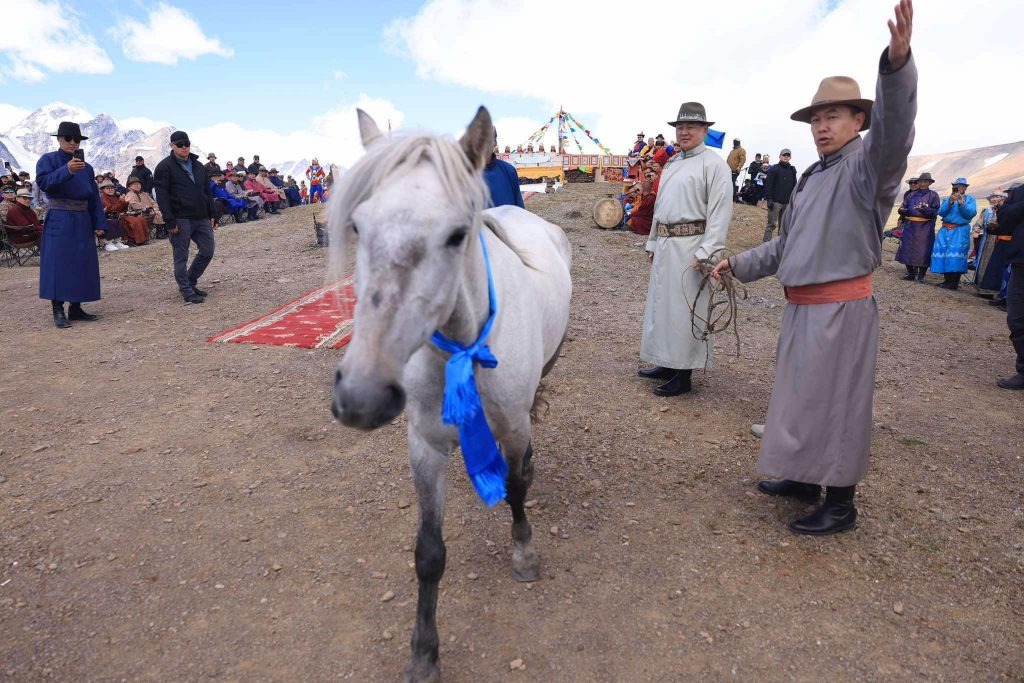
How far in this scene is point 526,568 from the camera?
8.72 ft

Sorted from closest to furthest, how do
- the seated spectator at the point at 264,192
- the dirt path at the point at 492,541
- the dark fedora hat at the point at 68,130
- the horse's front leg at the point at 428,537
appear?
the horse's front leg at the point at 428,537
the dirt path at the point at 492,541
the dark fedora hat at the point at 68,130
the seated spectator at the point at 264,192

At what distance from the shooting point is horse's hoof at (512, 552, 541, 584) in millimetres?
2639

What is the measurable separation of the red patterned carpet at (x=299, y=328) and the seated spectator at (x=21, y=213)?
6864 millimetres

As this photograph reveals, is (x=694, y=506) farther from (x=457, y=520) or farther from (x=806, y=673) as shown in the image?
(x=457, y=520)

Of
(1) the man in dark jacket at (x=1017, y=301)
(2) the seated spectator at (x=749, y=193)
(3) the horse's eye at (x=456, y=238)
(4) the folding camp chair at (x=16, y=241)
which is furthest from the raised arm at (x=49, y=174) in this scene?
(2) the seated spectator at (x=749, y=193)

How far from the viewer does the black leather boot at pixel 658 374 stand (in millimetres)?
5012

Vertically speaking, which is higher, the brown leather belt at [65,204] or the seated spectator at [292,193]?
the seated spectator at [292,193]

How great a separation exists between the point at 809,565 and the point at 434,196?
101 inches

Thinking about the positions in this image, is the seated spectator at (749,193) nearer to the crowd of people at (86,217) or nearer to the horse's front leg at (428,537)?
the crowd of people at (86,217)

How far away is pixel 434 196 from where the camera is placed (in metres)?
1.46

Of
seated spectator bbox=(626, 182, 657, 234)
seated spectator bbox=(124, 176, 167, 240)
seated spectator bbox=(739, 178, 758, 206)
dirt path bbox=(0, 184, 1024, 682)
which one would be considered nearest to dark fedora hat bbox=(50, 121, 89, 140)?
dirt path bbox=(0, 184, 1024, 682)

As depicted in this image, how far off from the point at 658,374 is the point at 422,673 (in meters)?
3.53

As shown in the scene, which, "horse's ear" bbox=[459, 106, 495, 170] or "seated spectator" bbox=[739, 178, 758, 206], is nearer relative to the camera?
"horse's ear" bbox=[459, 106, 495, 170]

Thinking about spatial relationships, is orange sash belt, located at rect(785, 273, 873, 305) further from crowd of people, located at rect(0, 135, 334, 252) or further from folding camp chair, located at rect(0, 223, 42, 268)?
folding camp chair, located at rect(0, 223, 42, 268)
